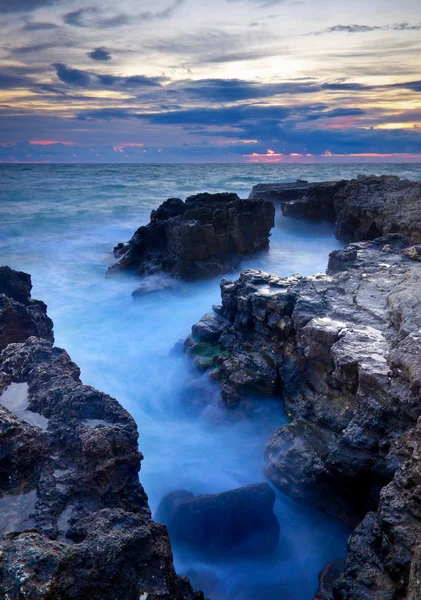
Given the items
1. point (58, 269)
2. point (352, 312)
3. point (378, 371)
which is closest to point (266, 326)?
point (352, 312)

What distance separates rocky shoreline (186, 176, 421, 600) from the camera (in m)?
3.26

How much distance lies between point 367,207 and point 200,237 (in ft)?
16.7

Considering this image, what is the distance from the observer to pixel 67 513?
335 cm

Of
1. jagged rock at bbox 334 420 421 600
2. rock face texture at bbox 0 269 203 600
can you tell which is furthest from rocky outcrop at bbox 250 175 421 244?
rock face texture at bbox 0 269 203 600

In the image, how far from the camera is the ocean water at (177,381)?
4609mm

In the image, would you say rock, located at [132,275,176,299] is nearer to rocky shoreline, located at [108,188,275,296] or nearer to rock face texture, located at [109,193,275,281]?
rocky shoreline, located at [108,188,275,296]

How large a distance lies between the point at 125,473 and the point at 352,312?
377 cm

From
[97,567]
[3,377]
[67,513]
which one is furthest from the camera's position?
[3,377]

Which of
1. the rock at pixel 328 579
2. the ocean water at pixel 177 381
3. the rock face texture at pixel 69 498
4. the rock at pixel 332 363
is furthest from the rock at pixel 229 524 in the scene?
the rock face texture at pixel 69 498

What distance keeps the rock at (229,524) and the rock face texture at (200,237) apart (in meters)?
8.44

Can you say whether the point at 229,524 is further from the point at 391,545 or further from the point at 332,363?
the point at 332,363

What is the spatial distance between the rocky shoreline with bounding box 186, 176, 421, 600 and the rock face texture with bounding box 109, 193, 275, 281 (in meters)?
3.92

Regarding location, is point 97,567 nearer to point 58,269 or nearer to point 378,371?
point 378,371

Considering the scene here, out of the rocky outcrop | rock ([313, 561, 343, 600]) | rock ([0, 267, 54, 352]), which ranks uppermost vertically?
the rocky outcrop
